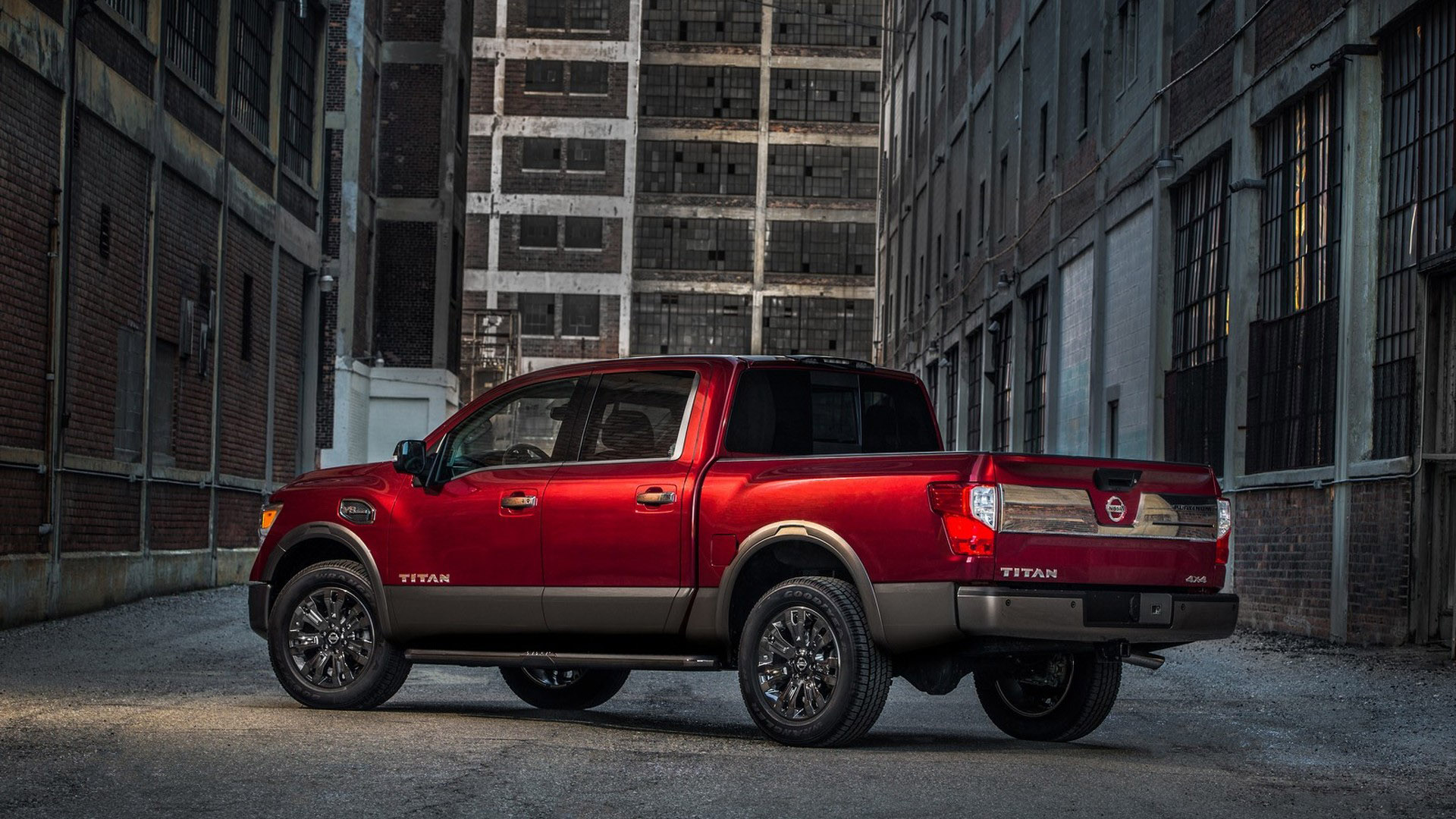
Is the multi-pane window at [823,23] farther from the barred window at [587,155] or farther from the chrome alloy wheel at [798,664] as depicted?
the chrome alloy wheel at [798,664]

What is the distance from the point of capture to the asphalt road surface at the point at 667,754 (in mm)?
7246

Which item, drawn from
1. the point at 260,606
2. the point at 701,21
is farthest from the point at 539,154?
the point at 260,606

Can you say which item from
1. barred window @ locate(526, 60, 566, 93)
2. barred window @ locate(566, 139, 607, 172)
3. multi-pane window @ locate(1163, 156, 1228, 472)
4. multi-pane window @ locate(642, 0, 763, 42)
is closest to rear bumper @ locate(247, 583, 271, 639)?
multi-pane window @ locate(1163, 156, 1228, 472)

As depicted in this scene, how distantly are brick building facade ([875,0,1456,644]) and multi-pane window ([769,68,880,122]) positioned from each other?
4212cm

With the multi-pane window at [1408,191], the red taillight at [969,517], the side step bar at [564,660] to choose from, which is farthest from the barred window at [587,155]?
the red taillight at [969,517]

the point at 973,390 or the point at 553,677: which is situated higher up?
the point at 973,390

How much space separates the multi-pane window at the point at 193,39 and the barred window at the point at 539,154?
4934 cm

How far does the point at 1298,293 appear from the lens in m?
18.9

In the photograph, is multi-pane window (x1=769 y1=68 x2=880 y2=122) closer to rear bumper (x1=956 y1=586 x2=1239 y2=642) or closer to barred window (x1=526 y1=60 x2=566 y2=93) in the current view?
barred window (x1=526 y1=60 x2=566 y2=93)

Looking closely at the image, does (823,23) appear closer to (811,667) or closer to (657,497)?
(657,497)

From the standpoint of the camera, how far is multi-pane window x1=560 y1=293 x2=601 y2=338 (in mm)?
74812

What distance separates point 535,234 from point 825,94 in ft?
43.4

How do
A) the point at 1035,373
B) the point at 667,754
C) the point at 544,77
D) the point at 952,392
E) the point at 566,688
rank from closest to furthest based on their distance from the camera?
the point at 667,754, the point at 566,688, the point at 1035,373, the point at 952,392, the point at 544,77

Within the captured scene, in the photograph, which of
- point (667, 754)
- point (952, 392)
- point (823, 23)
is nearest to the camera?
point (667, 754)
